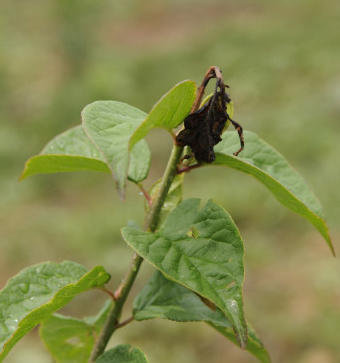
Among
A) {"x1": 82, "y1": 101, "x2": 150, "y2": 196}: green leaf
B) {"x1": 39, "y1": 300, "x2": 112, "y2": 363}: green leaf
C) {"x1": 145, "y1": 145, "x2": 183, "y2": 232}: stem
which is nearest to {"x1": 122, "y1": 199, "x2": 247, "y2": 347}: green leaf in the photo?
{"x1": 145, "y1": 145, "x2": 183, "y2": 232}: stem

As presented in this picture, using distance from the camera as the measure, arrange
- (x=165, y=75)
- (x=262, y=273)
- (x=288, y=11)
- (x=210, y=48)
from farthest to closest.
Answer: (x=288, y=11), (x=210, y=48), (x=165, y=75), (x=262, y=273)

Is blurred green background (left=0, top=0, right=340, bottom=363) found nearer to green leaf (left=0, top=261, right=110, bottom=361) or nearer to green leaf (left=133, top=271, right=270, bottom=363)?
green leaf (left=133, top=271, right=270, bottom=363)

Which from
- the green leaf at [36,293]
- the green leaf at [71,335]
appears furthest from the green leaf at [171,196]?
the green leaf at [71,335]

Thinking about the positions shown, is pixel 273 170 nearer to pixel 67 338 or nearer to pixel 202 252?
pixel 202 252

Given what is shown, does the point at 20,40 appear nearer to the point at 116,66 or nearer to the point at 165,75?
the point at 116,66

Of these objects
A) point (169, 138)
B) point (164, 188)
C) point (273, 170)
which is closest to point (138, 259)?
point (164, 188)

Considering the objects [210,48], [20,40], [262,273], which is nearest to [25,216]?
[262,273]
